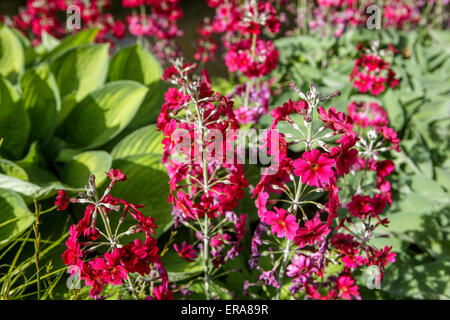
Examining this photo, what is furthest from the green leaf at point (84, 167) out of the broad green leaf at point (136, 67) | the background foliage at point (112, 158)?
the broad green leaf at point (136, 67)

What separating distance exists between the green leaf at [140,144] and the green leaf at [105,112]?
0.12 metres

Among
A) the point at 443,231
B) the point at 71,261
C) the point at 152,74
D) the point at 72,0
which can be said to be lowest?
the point at 443,231

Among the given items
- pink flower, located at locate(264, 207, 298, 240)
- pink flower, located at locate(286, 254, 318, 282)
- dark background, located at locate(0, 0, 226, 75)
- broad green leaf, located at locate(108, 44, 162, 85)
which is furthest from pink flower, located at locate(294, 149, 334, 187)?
dark background, located at locate(0, 0, 226, 75)

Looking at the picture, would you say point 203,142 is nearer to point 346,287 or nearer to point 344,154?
point 344,154

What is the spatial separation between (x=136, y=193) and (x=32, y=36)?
2876 millimetres

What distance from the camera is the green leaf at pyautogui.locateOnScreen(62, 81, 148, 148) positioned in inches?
73.4

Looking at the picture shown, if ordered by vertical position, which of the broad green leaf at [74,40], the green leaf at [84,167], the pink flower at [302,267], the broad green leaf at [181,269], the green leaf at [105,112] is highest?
the broad green leaf at [74,40]

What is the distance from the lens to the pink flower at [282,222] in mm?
Result: 948

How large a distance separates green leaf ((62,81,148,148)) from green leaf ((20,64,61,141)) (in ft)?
0.41

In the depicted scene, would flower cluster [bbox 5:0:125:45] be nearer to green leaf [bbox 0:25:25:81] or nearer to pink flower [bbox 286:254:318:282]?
green leaf [bbox 0:25:25:81]

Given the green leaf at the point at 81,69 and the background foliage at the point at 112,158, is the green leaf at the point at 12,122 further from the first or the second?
the green leaf at the point at 81,69

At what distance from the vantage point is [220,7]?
2.64 m
